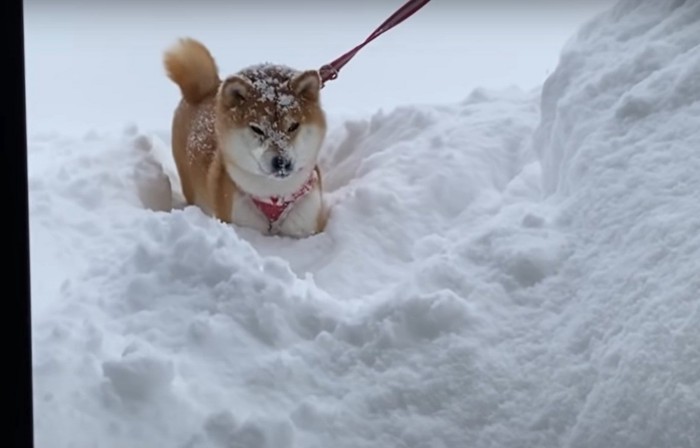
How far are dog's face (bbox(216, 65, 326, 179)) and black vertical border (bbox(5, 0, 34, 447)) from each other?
1.33 metres

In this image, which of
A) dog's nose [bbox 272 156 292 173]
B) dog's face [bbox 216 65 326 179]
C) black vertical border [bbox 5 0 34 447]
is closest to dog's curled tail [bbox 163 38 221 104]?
dog's face [bbox 216 65 326 179]

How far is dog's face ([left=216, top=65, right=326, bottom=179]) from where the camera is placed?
2.29 meters

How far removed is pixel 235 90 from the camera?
7.54ft

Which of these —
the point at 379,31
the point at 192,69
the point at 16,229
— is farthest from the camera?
the point at 192,69

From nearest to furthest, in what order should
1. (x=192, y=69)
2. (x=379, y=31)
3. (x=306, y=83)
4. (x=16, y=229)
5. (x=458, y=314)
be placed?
(x=16, y=229) → (x=458, y=314) → (x=379, y=31) → (x=306, y=83) → (x=192, y=69)

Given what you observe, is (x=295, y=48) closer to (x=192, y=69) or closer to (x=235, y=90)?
(x=192, y=69)

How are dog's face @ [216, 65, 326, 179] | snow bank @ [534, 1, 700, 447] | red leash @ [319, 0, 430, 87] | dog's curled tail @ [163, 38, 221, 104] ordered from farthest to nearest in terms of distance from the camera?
dog's curled tail @ [163, 38, 221, 104] < dog's face @ [216, 65, 326, 179] < red leash @ [319, 0, 430, 87] < snow bank @ [534, 1, 700, 447]

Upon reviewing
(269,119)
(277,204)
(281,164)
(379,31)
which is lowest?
(277,204)

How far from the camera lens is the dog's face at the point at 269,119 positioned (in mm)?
2291

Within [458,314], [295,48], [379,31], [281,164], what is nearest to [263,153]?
[281,164]

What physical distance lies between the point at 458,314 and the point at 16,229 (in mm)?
717

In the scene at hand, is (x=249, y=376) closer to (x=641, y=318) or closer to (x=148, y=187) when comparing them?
(x=641, y=318)

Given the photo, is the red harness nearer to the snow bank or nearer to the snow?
the snow

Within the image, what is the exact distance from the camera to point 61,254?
1.81m
